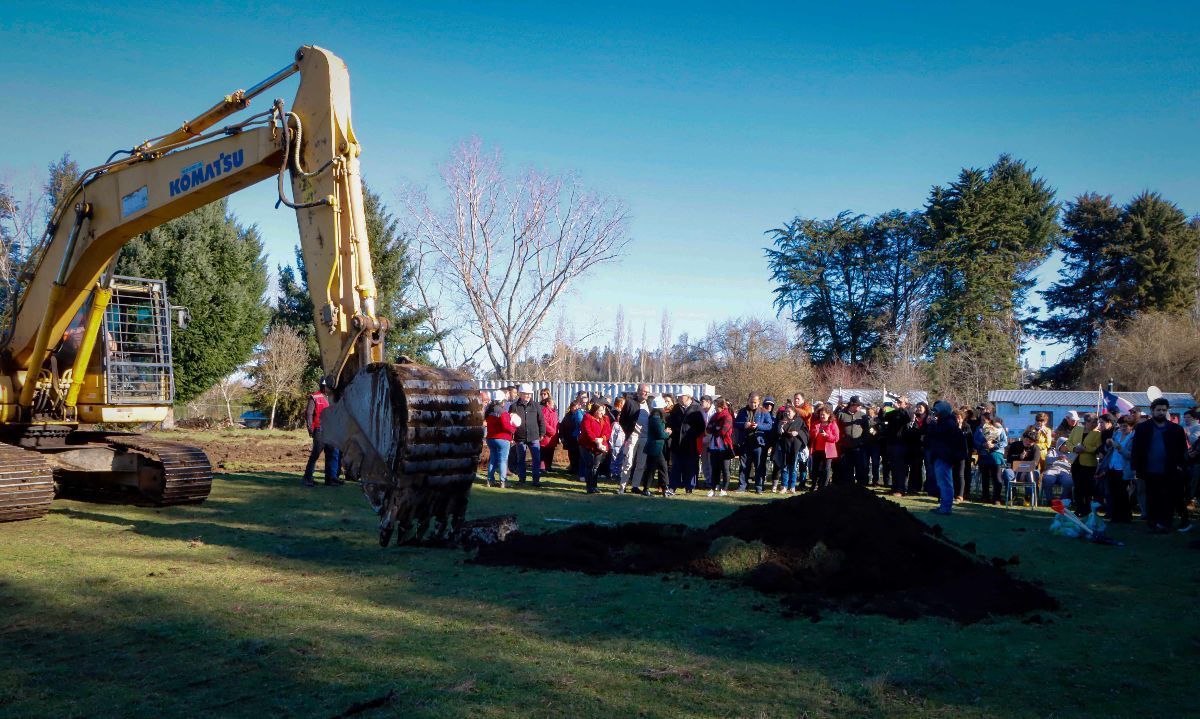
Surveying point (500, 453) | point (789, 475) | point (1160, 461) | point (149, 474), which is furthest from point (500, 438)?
point (1160, 461)

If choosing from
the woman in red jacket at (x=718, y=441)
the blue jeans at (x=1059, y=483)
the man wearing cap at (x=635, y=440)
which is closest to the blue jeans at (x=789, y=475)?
the woman in red jacket at (x=718, y=441)

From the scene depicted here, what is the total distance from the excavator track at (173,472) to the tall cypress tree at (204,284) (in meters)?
21.4

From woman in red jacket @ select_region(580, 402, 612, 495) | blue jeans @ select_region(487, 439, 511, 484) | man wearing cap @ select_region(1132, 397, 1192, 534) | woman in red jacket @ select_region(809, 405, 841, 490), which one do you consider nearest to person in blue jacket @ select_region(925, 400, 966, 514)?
woman in red jacket @ select_region(809, 405, 841, 490)

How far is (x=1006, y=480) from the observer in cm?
1666

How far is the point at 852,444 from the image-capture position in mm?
17719

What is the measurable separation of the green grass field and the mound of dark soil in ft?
1.19

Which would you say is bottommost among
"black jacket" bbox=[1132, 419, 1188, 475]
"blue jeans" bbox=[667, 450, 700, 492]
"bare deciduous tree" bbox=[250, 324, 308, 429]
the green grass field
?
the green grass field

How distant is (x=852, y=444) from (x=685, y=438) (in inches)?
142

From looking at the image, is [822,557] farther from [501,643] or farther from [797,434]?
[797,434]

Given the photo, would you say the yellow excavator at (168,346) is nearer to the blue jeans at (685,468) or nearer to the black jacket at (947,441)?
the blue jeans at (685,468)

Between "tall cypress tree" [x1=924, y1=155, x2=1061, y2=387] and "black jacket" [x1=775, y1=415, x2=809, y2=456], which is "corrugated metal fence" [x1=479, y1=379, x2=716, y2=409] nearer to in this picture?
"black jacket" [x1=775, y1=415, x2=809, y2=456]

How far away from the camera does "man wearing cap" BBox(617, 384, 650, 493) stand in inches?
663

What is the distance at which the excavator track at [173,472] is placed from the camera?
12.2m

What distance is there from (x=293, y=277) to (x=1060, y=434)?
3424cm
